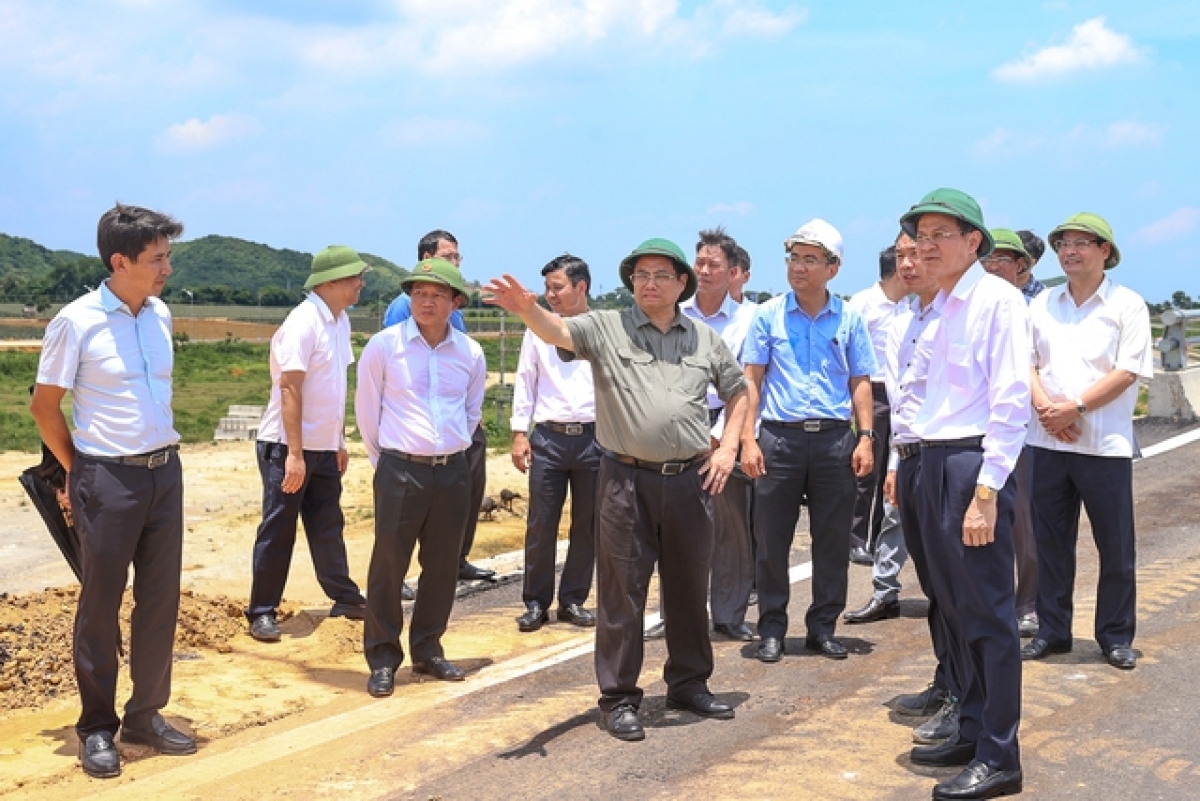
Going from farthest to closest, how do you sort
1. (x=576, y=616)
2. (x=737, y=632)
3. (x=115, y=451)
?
(x=576, y=616) → (x=737, y=632) → (x=115, y=451)

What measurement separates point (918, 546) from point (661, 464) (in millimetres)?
1218

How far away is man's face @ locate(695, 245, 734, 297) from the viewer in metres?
7.92

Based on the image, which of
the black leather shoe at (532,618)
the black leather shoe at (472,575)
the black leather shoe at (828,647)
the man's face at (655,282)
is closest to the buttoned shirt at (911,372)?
the man's face at (655,282)

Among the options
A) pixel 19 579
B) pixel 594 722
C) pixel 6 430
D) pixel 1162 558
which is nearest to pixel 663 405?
pixel 594 722

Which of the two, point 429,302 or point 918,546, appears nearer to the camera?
point 918,546

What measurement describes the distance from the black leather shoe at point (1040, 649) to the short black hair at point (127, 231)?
478 cm

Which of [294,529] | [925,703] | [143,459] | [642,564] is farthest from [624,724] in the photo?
[294,529]

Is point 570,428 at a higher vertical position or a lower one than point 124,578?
higher

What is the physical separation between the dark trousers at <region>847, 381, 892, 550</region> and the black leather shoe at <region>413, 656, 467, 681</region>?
3419 mm

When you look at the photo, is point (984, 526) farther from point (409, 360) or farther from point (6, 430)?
point (6, 430)

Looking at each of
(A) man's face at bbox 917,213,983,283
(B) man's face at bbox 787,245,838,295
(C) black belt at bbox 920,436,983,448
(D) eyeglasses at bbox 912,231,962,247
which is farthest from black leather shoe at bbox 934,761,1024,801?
(B) man's face at bbox 787,245,838,295

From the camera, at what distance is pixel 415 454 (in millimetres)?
6988

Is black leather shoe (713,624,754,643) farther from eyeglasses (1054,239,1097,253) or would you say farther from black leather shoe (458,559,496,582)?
eyeglasses (1054,239,1097,253)

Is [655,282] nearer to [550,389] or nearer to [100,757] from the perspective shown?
[550,389]
